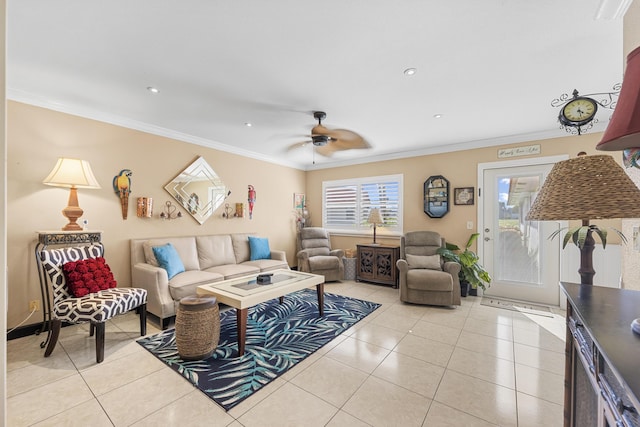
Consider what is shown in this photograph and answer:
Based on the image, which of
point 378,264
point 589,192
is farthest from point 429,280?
point 589,192

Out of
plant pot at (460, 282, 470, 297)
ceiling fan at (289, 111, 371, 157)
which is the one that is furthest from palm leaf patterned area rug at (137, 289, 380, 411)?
ceiling fan at (289, 111, 371, 157)

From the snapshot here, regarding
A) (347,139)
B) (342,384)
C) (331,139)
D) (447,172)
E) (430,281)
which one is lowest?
(342,384)

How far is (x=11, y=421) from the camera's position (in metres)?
1.59

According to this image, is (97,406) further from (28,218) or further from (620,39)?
(620,39)

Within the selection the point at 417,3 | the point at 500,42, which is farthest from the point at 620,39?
the point at 417,3

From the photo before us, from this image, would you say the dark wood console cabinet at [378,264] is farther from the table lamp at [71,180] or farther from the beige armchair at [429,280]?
the table lamp at [71,180]

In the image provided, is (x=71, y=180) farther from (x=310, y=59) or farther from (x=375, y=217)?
(x=375, y=217)

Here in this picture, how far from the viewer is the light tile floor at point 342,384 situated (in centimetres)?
165

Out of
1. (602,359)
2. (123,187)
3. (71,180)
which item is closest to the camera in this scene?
(602,359)

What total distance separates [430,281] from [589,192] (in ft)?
8.98

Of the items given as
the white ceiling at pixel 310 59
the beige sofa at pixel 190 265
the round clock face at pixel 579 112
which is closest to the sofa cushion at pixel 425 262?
the white ceiling at pixel 310 59

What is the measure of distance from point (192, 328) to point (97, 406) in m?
0.70

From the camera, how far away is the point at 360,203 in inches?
218

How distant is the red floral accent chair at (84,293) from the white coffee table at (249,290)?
0.68 m
